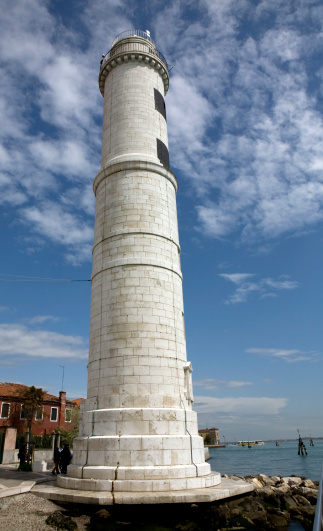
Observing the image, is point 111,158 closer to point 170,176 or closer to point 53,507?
point 170,176

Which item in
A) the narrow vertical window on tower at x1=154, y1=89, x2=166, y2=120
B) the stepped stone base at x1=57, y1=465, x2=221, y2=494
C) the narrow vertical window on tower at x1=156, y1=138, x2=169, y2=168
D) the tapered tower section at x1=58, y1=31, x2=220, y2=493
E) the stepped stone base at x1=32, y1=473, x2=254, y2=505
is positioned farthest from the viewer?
the narrow vertical window on tower at x1=154, y1=89, x2=166, y2=120

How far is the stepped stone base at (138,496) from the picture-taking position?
25.1 ft

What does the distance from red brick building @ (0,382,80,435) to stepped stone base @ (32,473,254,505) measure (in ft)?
73.7

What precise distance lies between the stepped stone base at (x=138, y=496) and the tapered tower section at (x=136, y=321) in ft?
0.92

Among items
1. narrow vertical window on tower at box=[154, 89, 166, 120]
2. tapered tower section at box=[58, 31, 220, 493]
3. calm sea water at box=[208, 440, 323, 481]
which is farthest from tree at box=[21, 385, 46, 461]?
narrow vertical window on tower at box=[154, 89, 166, 120]

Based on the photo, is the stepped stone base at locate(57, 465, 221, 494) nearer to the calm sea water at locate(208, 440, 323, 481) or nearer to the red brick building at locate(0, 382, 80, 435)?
the calm sea water at locate(208, 440, 323, 481)

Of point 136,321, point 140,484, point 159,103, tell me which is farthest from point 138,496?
point 159,103

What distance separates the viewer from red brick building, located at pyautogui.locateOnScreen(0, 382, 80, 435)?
2997 centimetres

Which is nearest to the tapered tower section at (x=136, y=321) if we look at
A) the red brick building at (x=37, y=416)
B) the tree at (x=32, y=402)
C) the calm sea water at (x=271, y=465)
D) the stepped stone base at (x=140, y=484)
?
the stepped stone base at (x=140, y=484)

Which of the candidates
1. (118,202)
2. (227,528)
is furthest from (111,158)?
(227,528)

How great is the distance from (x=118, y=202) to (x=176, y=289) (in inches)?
137

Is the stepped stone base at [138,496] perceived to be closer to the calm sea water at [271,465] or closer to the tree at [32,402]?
the calm sea water at [271,465]

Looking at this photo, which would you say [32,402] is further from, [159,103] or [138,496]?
[159,103]

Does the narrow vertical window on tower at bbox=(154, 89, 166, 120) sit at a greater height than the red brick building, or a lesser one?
greater
